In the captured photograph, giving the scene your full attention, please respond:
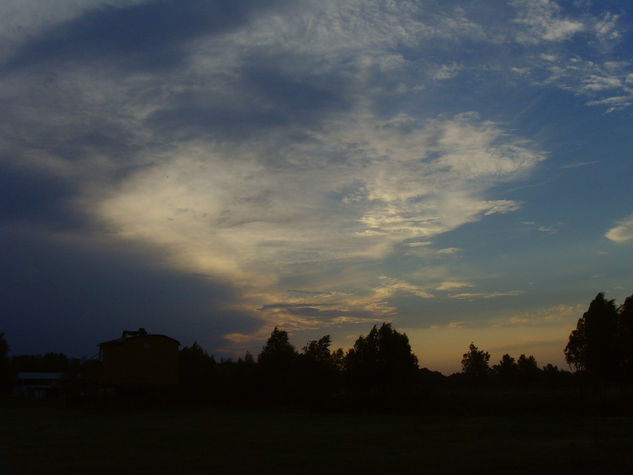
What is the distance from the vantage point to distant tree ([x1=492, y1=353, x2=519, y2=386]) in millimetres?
118100

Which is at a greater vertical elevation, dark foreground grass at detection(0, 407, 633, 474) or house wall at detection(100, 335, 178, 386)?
house wall at detection(100, 335, 178, 386)

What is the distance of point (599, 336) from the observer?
41906 millimetres

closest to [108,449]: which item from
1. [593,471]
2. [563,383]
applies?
[593,471]

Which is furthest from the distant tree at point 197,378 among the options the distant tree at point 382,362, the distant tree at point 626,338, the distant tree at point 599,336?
the distant tree at point 626,338

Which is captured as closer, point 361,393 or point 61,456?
point 61,456

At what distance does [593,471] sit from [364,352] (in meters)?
45.6

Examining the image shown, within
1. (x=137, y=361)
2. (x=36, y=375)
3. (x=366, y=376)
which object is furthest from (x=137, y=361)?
(x=36, y=375)

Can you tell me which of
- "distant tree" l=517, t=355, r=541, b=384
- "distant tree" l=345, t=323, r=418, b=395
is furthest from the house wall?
"distant tree" l=517, t=355, r=541, b=384

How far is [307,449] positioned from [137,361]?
30013 millimetres

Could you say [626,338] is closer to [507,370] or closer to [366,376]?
[366,376]

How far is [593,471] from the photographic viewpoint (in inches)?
499

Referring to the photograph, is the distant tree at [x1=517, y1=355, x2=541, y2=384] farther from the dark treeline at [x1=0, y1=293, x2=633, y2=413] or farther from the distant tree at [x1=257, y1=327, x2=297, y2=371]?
the distant tree at [x1=257, y1=327, x2=297, y2=371]

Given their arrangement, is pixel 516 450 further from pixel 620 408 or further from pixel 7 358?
pixel 7 358

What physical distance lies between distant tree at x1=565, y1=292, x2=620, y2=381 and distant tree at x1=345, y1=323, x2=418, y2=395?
16.3 m
